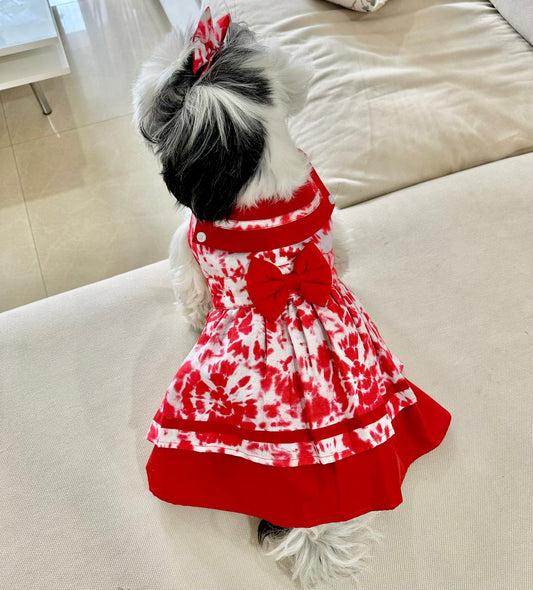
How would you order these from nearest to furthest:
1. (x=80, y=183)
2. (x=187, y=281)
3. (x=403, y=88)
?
(x=187, y=281) < (x=403, y=88) < (x=80, y=183)

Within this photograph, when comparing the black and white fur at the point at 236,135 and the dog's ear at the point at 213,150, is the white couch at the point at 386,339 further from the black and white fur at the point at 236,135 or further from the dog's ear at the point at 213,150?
the dog's ear at the point at 213,150

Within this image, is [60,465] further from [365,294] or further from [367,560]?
[365,294]

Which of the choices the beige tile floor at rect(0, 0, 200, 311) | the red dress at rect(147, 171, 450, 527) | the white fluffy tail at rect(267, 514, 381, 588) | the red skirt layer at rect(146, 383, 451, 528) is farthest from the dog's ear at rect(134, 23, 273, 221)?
the beige tile floor at rect(0, 0, 200, 311)

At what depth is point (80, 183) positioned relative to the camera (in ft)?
6.73

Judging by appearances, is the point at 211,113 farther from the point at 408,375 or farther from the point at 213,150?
the point at 408,375

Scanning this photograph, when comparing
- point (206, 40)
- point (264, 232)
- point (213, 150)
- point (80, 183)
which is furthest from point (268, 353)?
point (80, 183)

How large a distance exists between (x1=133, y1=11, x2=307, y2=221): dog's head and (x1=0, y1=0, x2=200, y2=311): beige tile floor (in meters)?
0.98

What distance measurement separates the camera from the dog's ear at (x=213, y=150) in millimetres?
825

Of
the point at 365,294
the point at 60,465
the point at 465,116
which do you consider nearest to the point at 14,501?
the point at 60,465

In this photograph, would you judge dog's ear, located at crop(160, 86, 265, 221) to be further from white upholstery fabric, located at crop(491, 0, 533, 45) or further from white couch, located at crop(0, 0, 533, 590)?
white upholstery fabric, located at crop(491, 0, 533, 45)

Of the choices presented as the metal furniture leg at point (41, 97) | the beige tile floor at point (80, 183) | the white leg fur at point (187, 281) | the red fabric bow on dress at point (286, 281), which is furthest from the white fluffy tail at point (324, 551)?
the metal furniture leg at point (41, 97)

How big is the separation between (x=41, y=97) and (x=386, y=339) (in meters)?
1.76

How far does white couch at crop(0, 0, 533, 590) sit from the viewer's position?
1036 mm

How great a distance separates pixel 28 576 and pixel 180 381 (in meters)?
0.48
